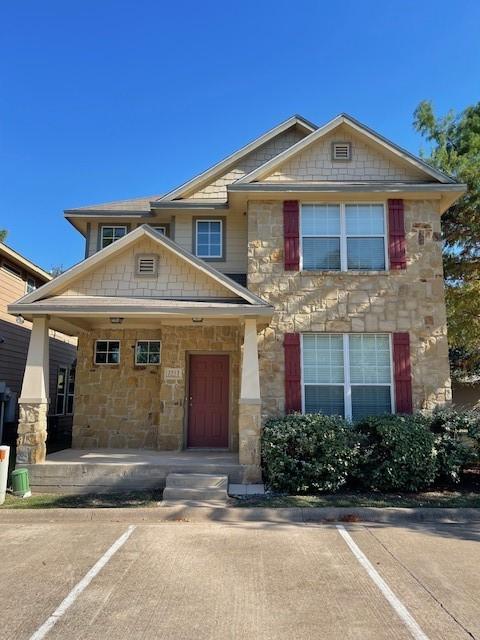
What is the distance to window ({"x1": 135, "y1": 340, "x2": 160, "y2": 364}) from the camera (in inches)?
470

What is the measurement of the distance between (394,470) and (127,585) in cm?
539

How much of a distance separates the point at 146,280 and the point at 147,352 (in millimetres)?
2714

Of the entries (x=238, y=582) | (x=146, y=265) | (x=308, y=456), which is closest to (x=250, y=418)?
(x=308, y=456)

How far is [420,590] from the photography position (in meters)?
4.57

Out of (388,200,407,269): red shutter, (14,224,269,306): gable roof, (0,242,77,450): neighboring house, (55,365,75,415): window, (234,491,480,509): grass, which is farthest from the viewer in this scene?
(55,365,75,415): window

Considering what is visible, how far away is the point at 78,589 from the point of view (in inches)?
181

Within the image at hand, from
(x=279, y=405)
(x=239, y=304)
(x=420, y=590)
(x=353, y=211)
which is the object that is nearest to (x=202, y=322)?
(x=239, y=304)

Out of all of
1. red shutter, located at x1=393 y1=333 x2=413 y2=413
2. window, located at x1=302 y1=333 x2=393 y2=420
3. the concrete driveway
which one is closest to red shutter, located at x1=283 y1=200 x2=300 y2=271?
window, located at x1=302 y1=333 x2=393 y2=420

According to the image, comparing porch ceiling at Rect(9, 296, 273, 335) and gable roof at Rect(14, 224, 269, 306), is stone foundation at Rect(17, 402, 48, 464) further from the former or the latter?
gable roof at Rect(14, 224, 269, 306)

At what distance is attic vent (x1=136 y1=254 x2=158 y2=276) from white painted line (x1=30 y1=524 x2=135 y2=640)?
5.07 metres

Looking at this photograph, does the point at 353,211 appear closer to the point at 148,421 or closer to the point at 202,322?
the point at 202,322

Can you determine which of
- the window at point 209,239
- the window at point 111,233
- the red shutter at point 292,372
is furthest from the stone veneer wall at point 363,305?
the window at point 111,233

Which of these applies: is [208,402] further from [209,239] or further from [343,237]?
[343,237]

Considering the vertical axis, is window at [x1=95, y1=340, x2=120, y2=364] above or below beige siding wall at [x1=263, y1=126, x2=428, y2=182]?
below
